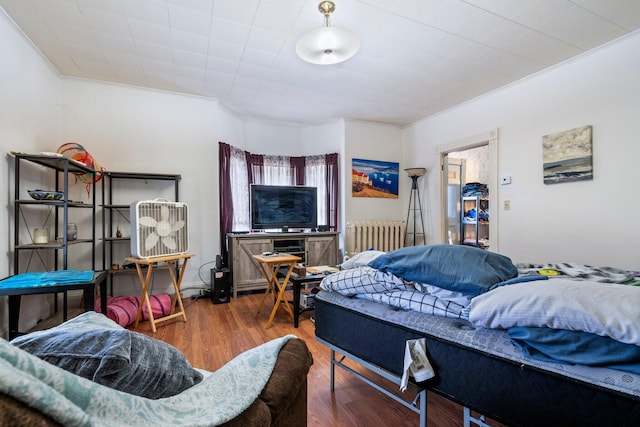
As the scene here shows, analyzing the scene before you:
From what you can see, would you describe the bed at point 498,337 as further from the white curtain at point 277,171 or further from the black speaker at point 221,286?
the white curtain at point 277,171

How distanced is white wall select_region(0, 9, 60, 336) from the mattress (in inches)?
110

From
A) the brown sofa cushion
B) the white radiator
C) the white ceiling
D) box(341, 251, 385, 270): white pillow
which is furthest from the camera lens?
the white radiator

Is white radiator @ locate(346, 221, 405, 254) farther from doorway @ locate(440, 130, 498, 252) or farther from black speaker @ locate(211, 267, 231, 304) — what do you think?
black speaker @ locate(211, 267, 231, 304)

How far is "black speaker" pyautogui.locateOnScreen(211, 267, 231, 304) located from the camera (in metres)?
3.40

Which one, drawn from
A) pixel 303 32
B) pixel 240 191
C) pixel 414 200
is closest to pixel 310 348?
pixel 303 32

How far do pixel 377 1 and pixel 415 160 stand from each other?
2.89 metres

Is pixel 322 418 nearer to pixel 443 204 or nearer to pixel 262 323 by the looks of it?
pixel 262 323

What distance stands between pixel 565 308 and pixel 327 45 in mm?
1991

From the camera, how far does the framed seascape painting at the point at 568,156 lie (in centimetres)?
268

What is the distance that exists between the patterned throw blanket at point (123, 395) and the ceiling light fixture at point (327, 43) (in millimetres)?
1975

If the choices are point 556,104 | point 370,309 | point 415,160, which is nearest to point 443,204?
point 415,160

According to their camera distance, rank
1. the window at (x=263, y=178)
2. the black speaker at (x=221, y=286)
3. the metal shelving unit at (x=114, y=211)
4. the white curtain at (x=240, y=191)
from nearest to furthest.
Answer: the metal shelving unit at (x=114, y=211) → the black speaker at (x=221, y=286) → the window at (x=263, y=178) → the white curtain at (x=240, y=191)

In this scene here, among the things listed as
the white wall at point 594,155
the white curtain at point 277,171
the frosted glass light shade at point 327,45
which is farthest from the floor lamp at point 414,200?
the frosted glass light shade at point 327,45

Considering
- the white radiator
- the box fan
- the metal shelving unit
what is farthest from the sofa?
the white radiator
